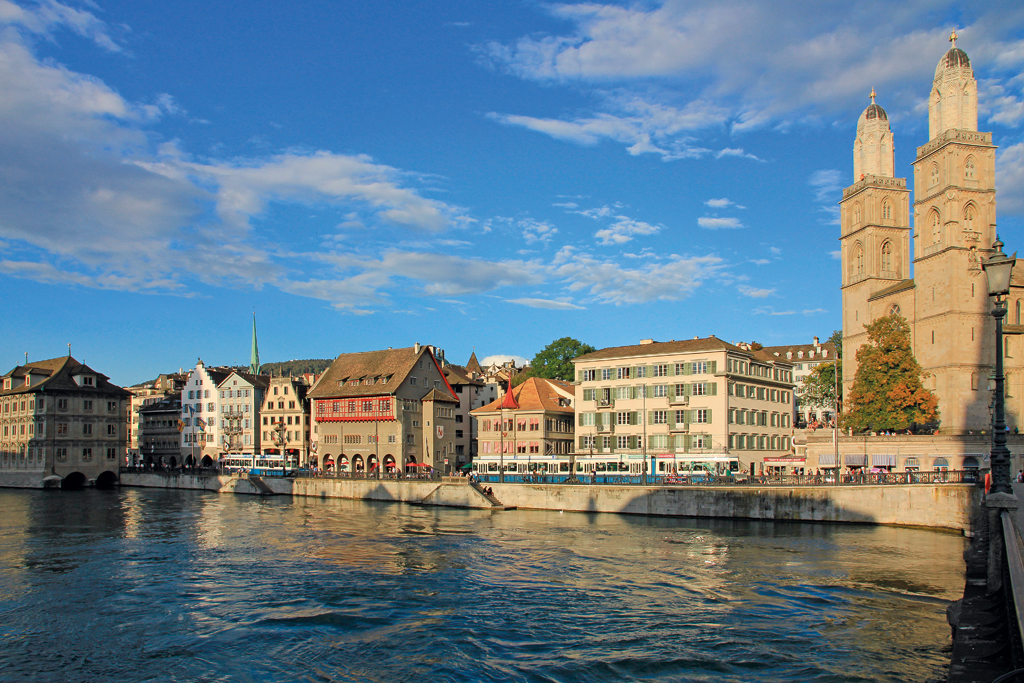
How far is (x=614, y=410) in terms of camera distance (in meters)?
75.6

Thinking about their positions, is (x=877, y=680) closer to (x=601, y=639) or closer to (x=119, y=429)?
(x=601, y=639)

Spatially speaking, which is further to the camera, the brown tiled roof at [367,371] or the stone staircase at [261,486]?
the brown tiled roof at [367,371]

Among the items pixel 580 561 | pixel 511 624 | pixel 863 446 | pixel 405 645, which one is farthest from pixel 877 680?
pixel 863 446

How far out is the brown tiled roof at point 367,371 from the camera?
90.2 meters

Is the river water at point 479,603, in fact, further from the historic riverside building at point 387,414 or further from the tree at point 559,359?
the tree at point 559,359

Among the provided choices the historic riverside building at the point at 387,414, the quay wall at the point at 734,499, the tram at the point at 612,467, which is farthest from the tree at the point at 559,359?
the quay wall at the point at 734,499

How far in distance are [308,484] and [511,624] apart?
6048cm

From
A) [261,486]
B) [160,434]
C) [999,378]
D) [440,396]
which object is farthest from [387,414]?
[999,378]

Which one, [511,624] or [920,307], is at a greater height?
[920,307]

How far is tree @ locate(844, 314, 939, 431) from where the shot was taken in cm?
6662

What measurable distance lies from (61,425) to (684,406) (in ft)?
257

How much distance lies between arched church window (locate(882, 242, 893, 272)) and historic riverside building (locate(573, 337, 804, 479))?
21.6 meters

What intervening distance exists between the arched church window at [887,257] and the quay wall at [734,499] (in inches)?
1828

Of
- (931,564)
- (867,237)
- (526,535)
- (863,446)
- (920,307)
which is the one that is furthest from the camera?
(867,237)
